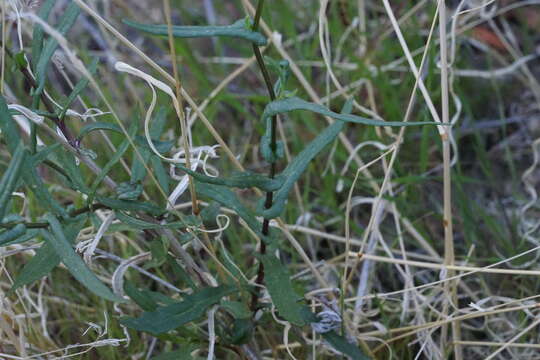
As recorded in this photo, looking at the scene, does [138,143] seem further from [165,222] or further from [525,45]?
[525,45]

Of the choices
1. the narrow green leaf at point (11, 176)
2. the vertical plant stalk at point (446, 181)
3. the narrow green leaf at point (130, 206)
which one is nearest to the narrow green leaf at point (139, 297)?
the narrow green leaf at point (130, 206)

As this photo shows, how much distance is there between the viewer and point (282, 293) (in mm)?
931

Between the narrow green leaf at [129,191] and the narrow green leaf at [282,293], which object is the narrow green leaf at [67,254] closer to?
the narrow green leaf at [129,191]

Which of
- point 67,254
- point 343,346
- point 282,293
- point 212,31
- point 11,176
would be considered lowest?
point 343,346

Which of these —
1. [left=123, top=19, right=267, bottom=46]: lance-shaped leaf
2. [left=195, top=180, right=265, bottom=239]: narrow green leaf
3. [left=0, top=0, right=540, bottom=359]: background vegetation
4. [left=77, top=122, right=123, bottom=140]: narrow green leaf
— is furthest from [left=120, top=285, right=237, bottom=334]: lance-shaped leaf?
[left=123, top=19, right=267, bottom=46]: lance-shaped leaf

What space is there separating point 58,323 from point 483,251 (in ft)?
2.57

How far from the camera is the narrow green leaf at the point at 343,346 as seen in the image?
1.01 metres

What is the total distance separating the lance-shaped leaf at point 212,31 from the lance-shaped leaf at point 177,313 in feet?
1.12

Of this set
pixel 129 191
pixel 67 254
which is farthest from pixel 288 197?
pixel 67 254

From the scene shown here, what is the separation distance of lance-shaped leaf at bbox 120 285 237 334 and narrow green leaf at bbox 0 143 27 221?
0.79ft

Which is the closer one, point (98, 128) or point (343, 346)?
point (98, 128)

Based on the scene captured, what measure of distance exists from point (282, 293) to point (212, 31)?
0.35 m

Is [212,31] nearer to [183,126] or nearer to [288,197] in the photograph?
[183,126]

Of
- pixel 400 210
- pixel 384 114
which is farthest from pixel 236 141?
pixel 400 210
